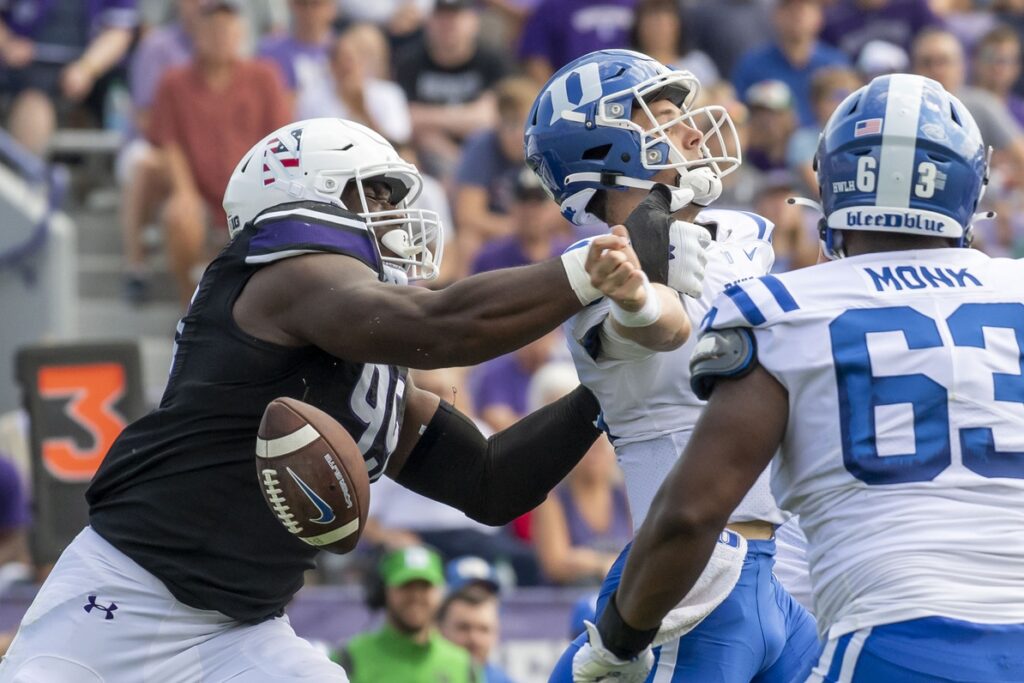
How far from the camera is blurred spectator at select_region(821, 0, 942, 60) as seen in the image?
10.7 metres

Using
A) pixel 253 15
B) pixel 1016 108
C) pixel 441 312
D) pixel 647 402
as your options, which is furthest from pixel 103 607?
pixel 1016 108

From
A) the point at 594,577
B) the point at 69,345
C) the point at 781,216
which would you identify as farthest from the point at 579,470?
the point at 69,345

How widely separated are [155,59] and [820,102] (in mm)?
3983

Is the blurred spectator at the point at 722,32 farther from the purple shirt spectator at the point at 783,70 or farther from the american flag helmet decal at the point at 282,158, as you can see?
the american flag helmet decal at the point at 282,158

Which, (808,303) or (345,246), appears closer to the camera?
(808,303)

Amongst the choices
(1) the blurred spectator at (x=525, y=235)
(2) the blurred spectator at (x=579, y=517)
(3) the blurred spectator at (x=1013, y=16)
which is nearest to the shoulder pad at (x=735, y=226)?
(2) the blurred spectator at (x=579, y=517)

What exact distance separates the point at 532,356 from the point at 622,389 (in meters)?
4.73

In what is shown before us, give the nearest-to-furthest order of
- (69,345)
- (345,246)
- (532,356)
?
(345,246), (69,345), (532,356)

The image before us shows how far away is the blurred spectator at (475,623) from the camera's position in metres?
7.27

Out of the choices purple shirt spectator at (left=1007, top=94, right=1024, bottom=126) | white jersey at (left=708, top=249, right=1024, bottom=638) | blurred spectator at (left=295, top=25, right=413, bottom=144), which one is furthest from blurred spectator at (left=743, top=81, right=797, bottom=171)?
white jersey at (left=708, top=249, right=1024, bottom=638)

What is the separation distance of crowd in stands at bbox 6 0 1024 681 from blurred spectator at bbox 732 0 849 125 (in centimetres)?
1

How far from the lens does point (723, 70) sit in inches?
425

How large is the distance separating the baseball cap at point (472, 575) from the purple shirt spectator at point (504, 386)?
1.43m

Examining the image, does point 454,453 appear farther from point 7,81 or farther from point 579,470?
point 7,81
